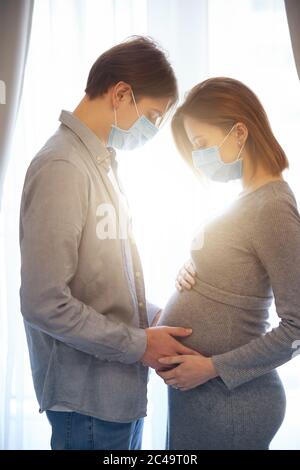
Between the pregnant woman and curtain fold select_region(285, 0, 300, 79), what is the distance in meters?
0.60

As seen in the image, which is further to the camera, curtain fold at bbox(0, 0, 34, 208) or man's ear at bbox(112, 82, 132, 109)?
curtain fold at bbox(0, 0, 34, 208)

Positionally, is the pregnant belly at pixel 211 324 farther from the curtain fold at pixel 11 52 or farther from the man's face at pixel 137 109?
the curtain fold at pixel 11 52

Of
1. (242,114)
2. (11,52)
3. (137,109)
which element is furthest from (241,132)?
(11,52)

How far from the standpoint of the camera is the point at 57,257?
2.84ft

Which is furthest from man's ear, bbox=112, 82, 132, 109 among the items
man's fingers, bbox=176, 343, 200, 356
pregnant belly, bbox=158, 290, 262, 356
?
man's fingers, bbox=176, 343, 200, 356

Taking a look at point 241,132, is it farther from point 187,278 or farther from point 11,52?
point 11,52

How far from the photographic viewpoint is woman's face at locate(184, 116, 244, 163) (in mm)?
1034

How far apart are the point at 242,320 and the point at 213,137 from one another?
474mm

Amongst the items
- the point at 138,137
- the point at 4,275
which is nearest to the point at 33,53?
the point at 138,137

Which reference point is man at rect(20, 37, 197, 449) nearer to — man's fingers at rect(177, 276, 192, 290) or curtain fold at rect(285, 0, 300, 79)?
man's fingers at rect(177, 276, 192, 290)

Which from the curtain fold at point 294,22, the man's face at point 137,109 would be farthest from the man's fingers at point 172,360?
the curtain fold at point 294,22

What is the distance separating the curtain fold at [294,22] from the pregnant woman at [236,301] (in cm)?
60

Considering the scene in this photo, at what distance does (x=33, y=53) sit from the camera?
158 centimetres

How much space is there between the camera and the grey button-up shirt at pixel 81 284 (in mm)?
875
